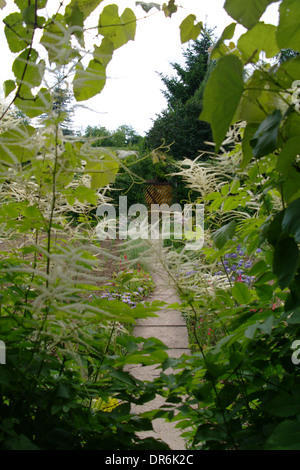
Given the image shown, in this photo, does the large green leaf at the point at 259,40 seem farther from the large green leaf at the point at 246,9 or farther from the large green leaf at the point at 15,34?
the large green leaf at the point at 15,34

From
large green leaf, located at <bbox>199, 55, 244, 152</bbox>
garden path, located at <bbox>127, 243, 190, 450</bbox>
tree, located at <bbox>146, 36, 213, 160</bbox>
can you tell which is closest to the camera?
large green leaf, located at <bbox>199, 55, 244, 152</bbox>

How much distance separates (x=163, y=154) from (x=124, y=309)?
0.37m

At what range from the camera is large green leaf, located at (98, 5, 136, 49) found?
3.33 ft

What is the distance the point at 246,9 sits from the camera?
66 cm

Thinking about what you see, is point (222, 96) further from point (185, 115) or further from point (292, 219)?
point (185, 115)

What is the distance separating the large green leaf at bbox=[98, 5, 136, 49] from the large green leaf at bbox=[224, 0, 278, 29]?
1.37 feet

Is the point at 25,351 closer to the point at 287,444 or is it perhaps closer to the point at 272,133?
the point at 287,444

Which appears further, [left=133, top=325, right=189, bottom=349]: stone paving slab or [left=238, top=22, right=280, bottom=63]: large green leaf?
[left=133, top=325, right=189, bottom=349]: stone paving slab

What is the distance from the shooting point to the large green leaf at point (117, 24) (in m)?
1.01

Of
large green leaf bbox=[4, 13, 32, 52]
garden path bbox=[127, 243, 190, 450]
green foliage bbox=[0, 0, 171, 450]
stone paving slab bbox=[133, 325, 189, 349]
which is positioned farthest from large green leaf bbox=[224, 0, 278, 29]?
stone paving slab bbox=[133, 325, 189, 349]

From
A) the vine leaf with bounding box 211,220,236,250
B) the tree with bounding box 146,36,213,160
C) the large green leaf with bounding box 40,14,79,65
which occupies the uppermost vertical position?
the tree with bounding box 146,36,213,160

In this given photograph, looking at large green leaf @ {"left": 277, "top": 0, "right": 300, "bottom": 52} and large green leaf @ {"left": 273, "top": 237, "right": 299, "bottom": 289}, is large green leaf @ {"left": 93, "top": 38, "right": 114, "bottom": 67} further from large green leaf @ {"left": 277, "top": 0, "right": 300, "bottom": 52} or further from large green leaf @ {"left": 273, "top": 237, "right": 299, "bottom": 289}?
large green leaf @ {"left": 273, "top": 237, "right": 299, "bottom": 289}

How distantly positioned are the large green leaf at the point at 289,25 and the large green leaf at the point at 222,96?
0.12 m
